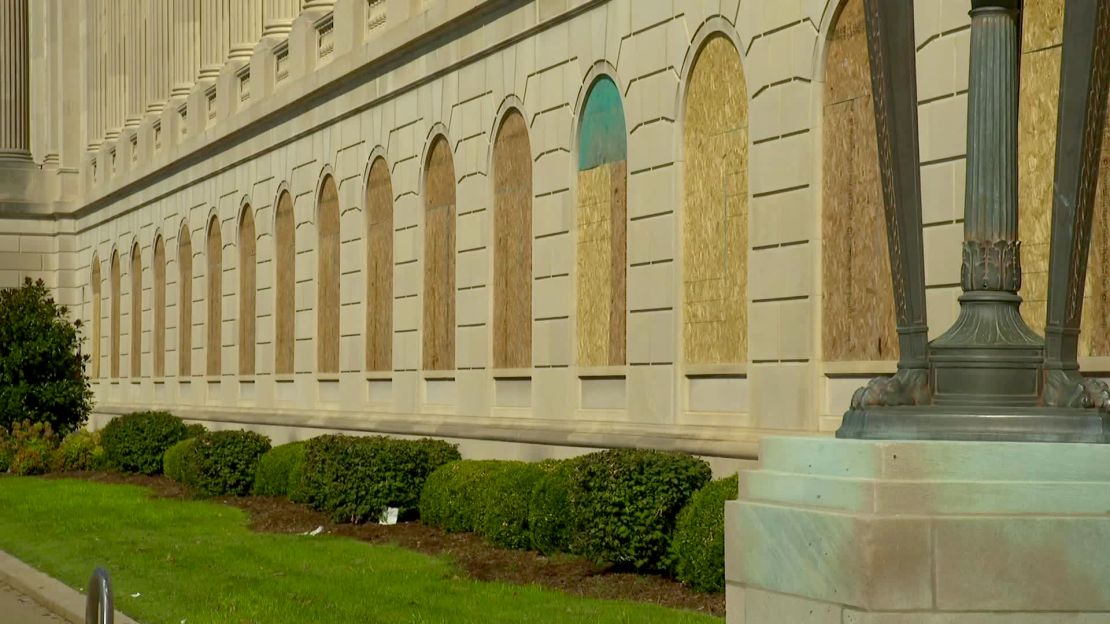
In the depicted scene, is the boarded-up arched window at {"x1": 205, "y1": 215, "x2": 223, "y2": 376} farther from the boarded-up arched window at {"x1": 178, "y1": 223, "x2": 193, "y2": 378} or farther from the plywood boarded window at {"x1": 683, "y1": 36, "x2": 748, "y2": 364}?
the plywood boarded window at {"x1": 683, "y1": 36, "x2": 748, "y2": 364}

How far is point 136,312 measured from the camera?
50000mm

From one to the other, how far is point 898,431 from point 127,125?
4737 centimetres

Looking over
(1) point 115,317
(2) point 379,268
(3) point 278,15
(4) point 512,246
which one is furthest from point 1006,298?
(1) point 115,317

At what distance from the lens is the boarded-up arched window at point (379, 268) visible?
29.8 meters

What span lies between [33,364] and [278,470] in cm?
1534

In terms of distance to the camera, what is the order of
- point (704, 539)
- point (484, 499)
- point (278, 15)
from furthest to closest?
point (278, 15)
point (484, 499)
point (704, 539)

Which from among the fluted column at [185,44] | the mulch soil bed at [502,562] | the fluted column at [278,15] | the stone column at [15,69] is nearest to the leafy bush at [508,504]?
the mulch soil bed at [502,562]

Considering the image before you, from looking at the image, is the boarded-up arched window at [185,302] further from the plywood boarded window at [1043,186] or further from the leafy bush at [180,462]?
the plywood boarded window at [1043,186]

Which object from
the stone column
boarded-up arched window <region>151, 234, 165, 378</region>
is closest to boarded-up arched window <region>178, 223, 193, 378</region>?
boarded-up arched window <region>151, 234, 165, 378</region>

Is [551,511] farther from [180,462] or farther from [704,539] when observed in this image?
[180,462]

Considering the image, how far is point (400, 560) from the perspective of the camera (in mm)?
19859

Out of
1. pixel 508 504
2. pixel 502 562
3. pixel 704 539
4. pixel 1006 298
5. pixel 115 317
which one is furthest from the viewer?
pixel 115 317

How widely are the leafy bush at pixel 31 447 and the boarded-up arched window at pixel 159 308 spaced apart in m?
5.96

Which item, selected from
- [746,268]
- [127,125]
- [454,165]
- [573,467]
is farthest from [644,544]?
[127,125]
